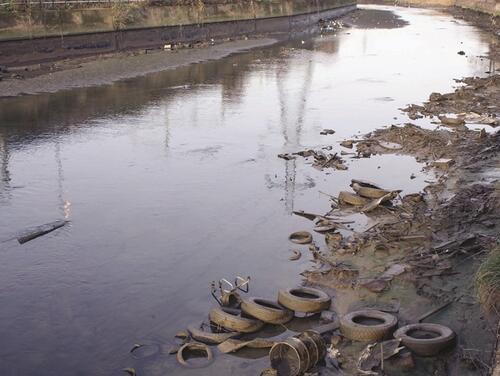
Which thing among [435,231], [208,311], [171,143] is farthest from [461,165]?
[208,311]

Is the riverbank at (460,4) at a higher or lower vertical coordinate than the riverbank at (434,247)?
higher

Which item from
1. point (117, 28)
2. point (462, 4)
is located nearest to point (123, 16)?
point (117, 28)

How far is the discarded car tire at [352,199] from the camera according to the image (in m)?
12.5

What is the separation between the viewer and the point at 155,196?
13.1m

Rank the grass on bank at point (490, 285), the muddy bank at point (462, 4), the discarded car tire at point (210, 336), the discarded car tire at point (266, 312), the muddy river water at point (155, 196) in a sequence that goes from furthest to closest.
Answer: the muddy bank at point (462, 4)
the muddy river water at point (155, 196)
the discarded car tire at point (266, 312)
the discarded car tire at point (210, 336)
the grass on bank at point (490, 285)

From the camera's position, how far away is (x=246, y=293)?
9062 mm

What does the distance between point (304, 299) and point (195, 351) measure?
1.65 meters

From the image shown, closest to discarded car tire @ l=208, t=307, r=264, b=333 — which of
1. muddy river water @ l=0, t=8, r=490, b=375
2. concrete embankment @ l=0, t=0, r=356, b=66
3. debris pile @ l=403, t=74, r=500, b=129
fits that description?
muddy river water @ l=0, t=8, r=490, b=375

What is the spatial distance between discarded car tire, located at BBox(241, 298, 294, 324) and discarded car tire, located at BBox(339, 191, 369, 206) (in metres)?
4.67

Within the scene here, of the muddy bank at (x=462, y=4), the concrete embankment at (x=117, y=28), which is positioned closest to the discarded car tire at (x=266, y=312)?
the concrete embankment at (x=117, y=28)

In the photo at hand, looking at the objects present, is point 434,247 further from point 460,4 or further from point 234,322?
point 460,4

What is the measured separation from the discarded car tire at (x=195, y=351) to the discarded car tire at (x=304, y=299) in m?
Answer: 1.39

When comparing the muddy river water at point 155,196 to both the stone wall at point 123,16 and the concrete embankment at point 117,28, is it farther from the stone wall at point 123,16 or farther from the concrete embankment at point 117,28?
the stone wall at point 123,16

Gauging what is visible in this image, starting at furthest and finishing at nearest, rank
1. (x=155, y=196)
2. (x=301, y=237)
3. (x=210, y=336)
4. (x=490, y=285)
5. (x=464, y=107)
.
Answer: (x=464, y=107) < (x=155, y=196) < (x=301, y=237) < (x=210, y=336) < (x=490, y=285)
